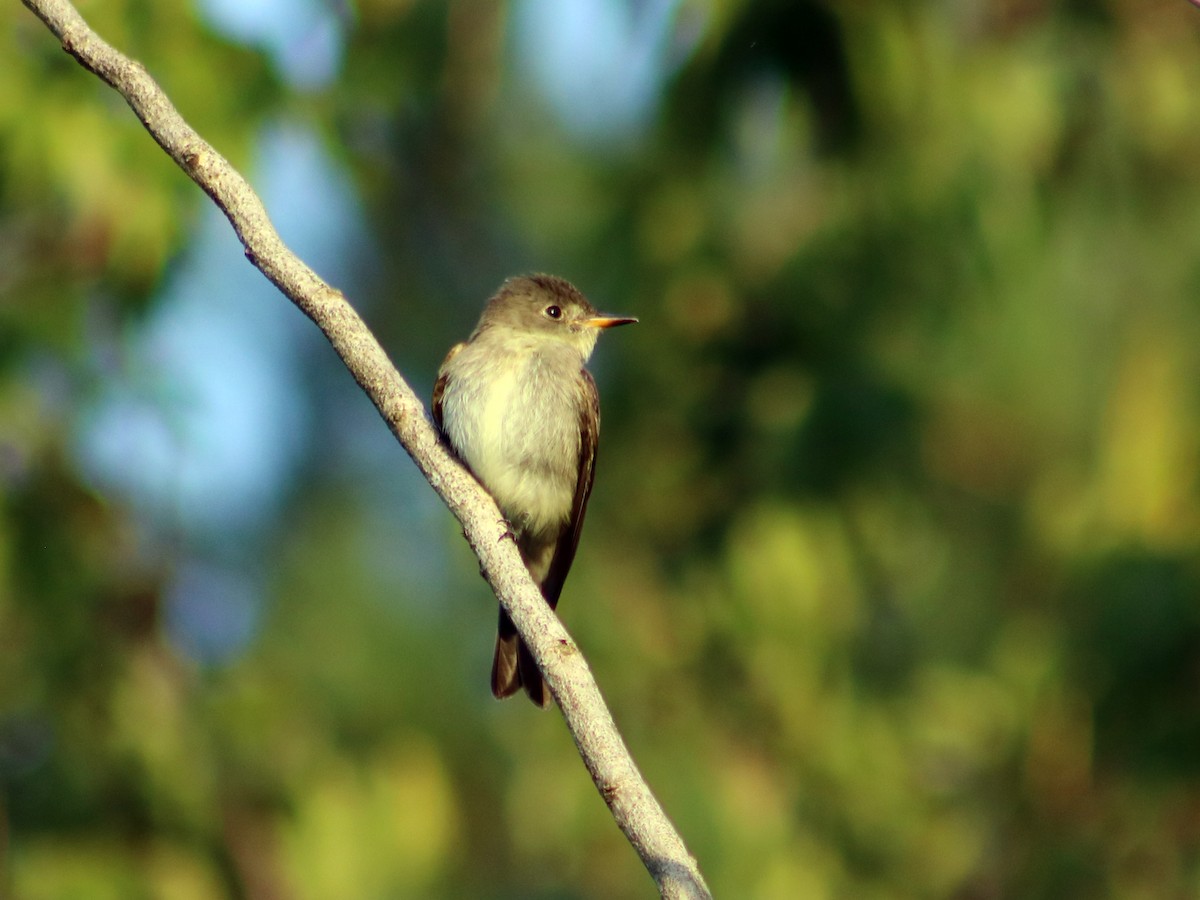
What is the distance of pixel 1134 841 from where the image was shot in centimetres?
769

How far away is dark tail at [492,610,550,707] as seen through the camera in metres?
5.16

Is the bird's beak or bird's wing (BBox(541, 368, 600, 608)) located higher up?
the bird's beak

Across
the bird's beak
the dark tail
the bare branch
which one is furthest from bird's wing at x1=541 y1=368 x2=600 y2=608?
the bare branch

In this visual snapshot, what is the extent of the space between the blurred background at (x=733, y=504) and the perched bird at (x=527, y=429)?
4.07ft

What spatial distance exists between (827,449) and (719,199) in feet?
5.04

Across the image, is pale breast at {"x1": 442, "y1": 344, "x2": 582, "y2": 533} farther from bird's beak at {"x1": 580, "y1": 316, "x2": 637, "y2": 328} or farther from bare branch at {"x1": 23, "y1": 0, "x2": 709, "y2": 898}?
bare branch at {"x1": 23, "y1": 0, "x2": 709, "y2": 898}

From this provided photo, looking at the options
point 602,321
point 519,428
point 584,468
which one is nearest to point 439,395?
point 519,428

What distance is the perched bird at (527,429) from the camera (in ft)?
16.6

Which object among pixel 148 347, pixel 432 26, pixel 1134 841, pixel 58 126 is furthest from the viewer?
pixel 432 26

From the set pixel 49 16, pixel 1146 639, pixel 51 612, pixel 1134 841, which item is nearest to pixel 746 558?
pixel 1146 639

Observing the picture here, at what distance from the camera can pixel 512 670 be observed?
525 cm

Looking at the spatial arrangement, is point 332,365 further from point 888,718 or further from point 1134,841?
point 1134,841

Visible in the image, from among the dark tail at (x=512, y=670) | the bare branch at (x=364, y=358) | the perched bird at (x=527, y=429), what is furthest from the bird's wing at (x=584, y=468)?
the bare branch at (x=364, y=358)

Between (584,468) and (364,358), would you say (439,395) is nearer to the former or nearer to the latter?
(584,468)
